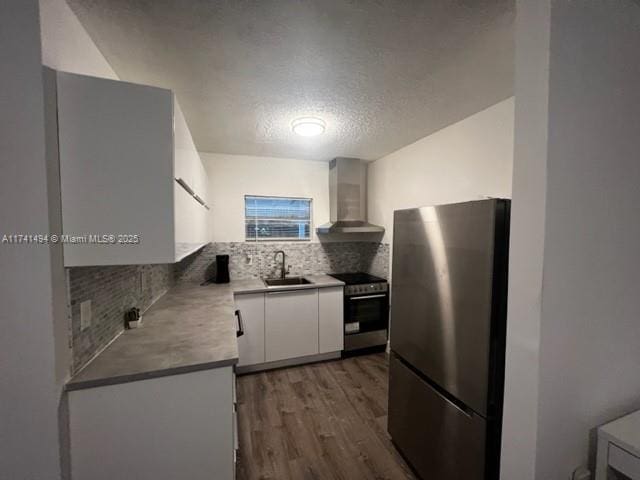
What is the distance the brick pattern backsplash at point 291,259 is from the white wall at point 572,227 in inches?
83.2

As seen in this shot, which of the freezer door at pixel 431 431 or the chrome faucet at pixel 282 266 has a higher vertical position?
the chrome faucet at pixel 282 266

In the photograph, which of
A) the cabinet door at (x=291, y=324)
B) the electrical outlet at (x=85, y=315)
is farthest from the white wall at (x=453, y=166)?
the electrical outlet at (x=85, y=315)

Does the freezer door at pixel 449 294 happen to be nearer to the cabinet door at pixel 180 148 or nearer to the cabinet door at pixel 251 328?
the cabinet door at pixel 180 148

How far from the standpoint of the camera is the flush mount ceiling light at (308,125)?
2.03 meters

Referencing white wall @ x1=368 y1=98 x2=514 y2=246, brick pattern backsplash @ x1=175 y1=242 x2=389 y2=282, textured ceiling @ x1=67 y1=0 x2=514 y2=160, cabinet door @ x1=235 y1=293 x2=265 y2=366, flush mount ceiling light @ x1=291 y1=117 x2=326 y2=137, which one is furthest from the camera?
brick pattern backsplash @ x1=175 y1=242 x2=389 y2=282

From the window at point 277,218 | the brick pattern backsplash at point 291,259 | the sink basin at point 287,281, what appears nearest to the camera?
the brick pattern backsplash at point 291,259

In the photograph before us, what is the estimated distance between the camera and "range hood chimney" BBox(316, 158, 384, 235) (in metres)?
3.17

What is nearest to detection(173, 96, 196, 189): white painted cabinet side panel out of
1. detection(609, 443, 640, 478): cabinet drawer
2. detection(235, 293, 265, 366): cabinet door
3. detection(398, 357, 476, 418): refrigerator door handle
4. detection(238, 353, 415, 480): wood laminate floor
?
detection(235, 293, 265, 366): cabinet door

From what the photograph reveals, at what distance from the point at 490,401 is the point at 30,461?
Result: 1.77m

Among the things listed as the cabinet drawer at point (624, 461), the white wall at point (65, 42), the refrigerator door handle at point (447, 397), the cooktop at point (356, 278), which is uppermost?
the white wall at point (65, 42)

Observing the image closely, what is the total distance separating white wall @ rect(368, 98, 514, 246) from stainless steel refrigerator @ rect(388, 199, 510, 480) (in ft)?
2.68

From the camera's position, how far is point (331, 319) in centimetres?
287

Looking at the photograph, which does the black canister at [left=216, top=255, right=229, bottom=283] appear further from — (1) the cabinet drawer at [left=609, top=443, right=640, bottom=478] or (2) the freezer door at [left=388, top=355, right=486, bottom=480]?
(1) the cabinet drawer at [left=609, top=443, right=640, bottom=478]

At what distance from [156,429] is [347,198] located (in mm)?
2786
